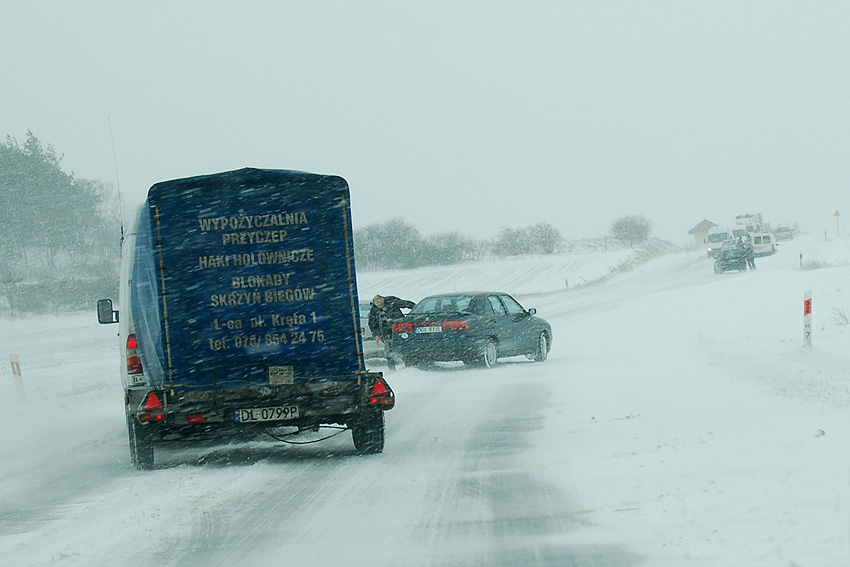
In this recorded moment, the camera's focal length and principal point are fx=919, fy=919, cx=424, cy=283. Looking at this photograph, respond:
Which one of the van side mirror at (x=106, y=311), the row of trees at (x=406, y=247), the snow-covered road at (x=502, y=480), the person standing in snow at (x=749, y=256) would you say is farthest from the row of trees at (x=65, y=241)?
the van side mirror at (x=106, y=311)

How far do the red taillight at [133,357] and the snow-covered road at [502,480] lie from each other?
0.95 meters

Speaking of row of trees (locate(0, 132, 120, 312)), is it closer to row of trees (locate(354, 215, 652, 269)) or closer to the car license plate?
row of trees (locate(354, 215, 652, 269))

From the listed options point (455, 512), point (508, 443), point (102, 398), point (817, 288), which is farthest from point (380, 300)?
point (817, 288)

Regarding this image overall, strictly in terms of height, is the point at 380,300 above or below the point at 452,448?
above

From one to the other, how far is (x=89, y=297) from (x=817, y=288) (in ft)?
126

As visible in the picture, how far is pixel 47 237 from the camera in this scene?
211ft

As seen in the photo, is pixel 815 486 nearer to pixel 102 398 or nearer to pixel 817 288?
pixel 102 398

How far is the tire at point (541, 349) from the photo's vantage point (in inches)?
738

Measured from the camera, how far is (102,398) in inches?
608

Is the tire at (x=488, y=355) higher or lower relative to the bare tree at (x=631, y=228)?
lower

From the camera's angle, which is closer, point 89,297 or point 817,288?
point 817,288

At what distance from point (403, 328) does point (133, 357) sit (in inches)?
354

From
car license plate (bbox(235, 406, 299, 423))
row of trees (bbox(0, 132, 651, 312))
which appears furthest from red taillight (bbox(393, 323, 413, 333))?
row of trees (bbox(0, 132, 651, 312))

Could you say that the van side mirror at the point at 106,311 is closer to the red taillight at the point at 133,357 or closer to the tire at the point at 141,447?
the red taillight at the point at 133,357
